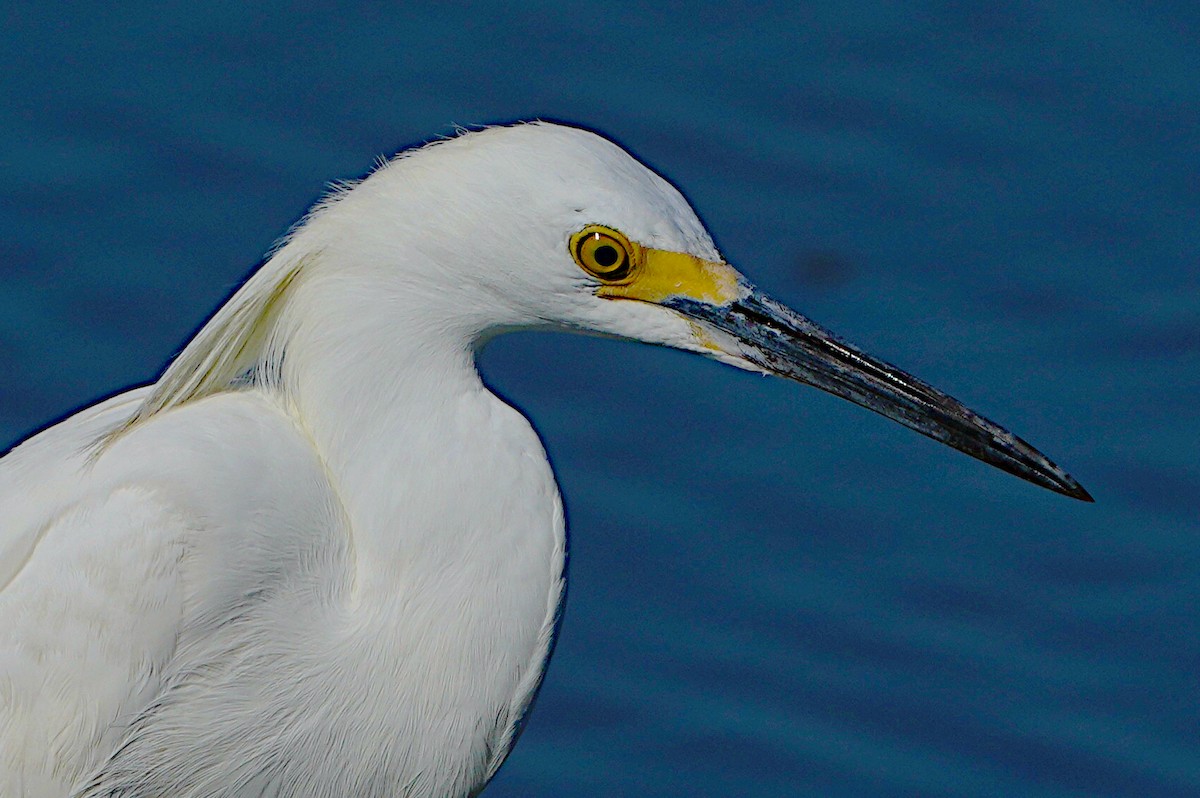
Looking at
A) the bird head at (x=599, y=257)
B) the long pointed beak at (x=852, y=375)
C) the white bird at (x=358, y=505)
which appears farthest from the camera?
the long pointed beak at (x=852, y=375)

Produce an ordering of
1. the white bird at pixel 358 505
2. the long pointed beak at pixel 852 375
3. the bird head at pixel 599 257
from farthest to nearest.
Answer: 1. the long pointed beak at pixel 852 375
2. the white bird at pixel 358 505
3. the bird head at pixel 599 257

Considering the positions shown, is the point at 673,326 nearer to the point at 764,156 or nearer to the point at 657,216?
the point at 657,216

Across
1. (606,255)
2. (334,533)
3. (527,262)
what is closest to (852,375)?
(606,255)

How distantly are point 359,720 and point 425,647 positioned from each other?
0.23 meters

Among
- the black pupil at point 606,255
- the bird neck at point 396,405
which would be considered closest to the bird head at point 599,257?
the black pupil at point 606,255

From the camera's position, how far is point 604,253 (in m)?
4.09

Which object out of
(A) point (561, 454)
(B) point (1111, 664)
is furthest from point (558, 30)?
(B) point (1111, 664)

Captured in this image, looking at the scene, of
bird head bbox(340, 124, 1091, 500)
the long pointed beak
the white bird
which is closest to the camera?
bird head bbox(340, 124, 1091, 500)

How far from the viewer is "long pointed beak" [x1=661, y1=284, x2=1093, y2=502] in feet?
14.1

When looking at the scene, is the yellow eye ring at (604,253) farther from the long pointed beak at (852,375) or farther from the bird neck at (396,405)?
the bird neck at (396,405)

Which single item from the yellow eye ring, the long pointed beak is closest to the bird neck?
the yellow eye ring

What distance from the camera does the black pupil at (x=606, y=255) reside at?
408 cm

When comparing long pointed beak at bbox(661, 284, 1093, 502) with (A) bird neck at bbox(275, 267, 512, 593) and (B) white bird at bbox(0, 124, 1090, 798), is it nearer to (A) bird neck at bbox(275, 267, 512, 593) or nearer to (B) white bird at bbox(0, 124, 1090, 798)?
(B) white bird at bbox(0, 124, 1090, 798)

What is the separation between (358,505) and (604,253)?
736 mm
